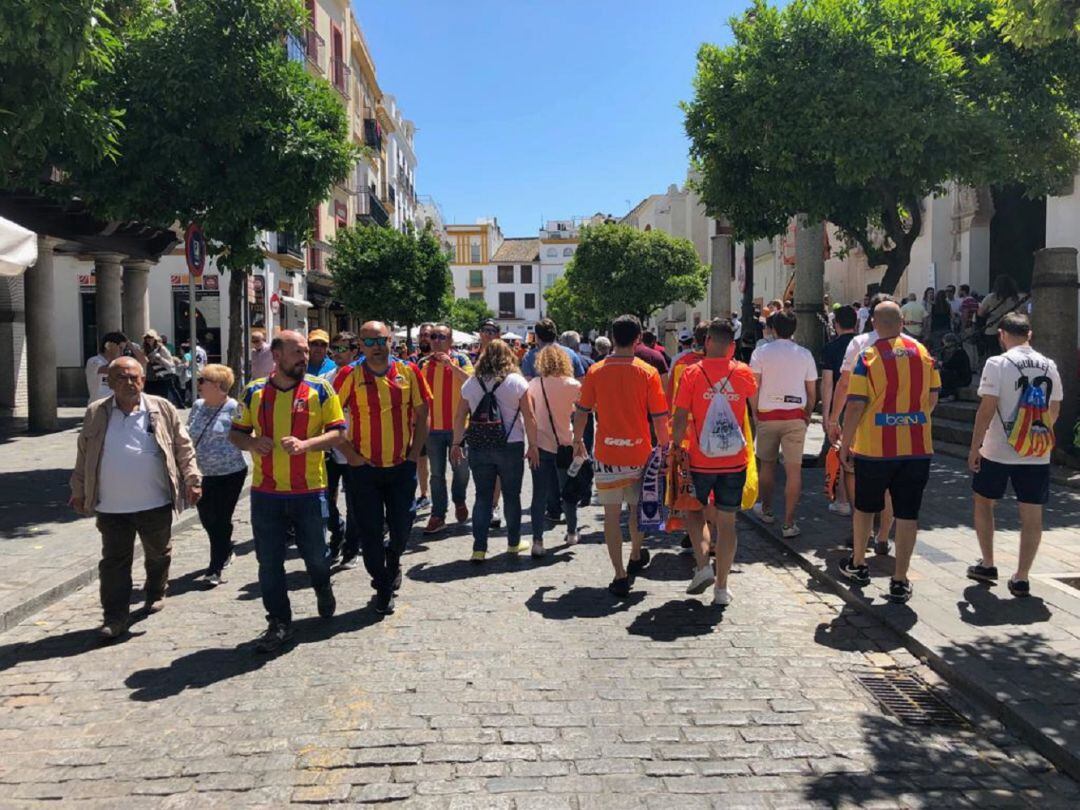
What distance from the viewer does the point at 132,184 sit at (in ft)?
35.6

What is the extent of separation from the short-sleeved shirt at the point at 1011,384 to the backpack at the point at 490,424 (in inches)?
130

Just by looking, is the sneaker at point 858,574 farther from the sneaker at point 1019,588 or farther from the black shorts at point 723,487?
the black shorts at point 723,487

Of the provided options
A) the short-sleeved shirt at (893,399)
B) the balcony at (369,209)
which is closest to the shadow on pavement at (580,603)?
the short-sleeved shirt at (893,399)

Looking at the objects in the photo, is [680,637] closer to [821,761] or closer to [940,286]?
[821,761]

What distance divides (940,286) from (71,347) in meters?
23.0

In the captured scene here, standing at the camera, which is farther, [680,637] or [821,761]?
[680,637]

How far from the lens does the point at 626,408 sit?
614 centimetres

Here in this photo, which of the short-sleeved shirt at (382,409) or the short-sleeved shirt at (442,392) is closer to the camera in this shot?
the short-sleeved shirt at (382,409)

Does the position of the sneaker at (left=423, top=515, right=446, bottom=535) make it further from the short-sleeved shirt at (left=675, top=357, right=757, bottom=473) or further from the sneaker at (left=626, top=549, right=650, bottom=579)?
the short-sleeved shirt at (left=675, top=357, right=757, bottom=473)

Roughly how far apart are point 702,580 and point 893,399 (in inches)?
65.0

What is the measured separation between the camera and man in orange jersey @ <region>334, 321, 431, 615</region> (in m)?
5.76

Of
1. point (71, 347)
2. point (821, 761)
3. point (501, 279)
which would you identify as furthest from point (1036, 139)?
point (501, 279)

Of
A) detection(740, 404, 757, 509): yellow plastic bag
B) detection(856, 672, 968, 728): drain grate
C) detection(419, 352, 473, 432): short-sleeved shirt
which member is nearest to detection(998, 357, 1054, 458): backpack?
detection(740, 404, 757, 509): yellow plastic bag

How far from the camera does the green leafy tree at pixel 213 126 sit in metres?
10.7
